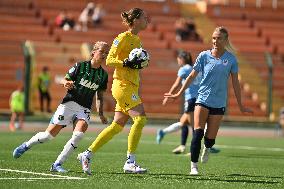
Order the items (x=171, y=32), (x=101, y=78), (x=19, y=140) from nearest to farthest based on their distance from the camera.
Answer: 1. (x=101, y=78)
2. (x=19, y=140)
3. (x=171, y=32)

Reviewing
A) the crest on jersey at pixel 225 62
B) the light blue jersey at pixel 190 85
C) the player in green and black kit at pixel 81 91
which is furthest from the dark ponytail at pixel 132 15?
the light blue jersey at pixel 190 85

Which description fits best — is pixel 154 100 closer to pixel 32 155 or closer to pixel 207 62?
pixel 32 155

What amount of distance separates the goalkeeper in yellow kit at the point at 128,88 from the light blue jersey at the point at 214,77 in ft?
3.07

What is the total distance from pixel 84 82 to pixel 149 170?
1.72 m

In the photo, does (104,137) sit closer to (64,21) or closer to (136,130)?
(136,130)

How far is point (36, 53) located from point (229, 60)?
79.1ft

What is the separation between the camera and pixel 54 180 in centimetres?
1159

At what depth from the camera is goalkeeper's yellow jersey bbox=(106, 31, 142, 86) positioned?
43.5ft

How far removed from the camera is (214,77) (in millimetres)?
13453

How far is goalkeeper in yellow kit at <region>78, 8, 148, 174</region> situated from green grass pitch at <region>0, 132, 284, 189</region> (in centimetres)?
49

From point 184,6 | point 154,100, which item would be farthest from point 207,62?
point 184,6

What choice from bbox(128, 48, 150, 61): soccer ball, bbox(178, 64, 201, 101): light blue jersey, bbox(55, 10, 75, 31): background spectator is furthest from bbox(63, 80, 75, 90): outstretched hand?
bbox(55, 10, 75, 31): background spectator

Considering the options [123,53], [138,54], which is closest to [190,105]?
[123,53]

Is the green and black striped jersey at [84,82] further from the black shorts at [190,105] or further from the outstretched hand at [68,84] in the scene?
the black shorts at [190,105]
